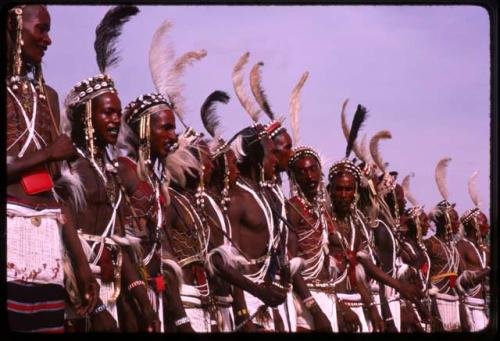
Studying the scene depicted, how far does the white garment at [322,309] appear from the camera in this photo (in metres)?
6.93

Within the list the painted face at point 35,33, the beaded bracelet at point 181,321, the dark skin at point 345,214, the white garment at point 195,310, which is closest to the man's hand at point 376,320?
the dark skin at point 345,214

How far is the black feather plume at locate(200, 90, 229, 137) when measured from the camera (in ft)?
20.9

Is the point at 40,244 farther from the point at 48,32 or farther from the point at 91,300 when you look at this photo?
the point at 48,32

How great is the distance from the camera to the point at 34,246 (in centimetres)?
587

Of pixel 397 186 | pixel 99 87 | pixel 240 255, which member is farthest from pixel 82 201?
pixel 397 186

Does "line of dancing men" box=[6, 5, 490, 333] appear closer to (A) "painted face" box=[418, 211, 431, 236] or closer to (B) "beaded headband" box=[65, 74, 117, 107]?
(B) "beaded headband" box=[65, 74, 117, 107]

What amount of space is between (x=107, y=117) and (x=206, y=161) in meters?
0.72

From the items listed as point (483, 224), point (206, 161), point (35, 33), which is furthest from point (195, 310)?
point (483, 224)

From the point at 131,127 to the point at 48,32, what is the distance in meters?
0.70

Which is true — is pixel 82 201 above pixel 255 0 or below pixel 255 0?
below

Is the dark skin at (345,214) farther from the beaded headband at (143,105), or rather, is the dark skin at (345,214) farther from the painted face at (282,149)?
the beaded headband at (143,105)

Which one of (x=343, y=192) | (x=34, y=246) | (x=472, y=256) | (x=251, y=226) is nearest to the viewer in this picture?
(x=34, y=246)

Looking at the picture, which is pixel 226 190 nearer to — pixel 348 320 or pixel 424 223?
pixel 348 320

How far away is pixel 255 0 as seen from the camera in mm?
6344
